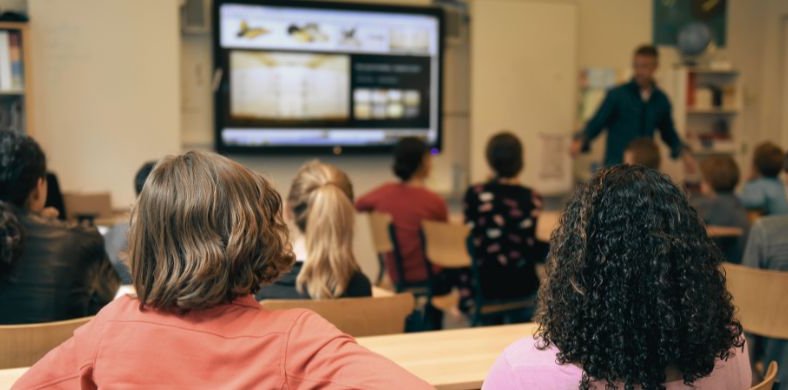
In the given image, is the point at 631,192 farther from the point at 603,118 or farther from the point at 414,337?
the point at 603,118

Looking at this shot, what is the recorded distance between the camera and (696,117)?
741 cm

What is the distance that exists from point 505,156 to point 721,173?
1.26 m

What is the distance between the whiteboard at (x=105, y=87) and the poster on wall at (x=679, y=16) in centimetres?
394

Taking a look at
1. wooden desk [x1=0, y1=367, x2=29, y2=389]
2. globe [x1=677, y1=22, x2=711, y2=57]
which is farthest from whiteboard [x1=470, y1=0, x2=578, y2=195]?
wooden desk [x1=0, y1=367, x2=29, y2=389]

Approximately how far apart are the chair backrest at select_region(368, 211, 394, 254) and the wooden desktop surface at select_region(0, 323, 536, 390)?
6.95 ft

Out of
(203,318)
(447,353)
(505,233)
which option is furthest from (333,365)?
(505,233)

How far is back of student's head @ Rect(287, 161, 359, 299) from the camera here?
2.65m

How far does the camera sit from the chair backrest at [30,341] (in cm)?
208

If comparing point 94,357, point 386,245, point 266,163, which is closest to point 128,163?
point 266,163

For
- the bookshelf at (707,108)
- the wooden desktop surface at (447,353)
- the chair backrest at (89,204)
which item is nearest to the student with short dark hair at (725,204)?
the bookshelf at (707,108)

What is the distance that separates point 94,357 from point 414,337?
1168 mm

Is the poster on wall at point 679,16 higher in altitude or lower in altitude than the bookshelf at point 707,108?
higher

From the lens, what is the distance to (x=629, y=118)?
608 centimetres

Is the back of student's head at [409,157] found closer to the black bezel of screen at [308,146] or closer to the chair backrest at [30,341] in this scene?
the black bezel of screen at [308,146]
